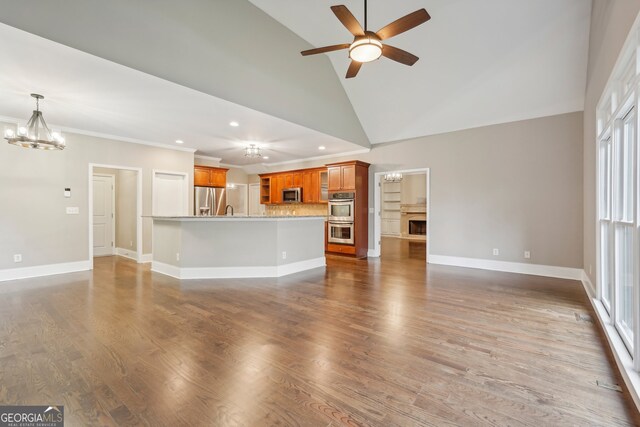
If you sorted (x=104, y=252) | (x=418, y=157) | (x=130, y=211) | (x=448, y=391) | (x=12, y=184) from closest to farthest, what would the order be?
(x=448, y=391)
(x=12, y=184)
(x=418, y=157)
(x=130, y=211)
(x=104, y=252)

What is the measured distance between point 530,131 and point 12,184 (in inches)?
355

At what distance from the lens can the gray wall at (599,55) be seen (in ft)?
6.99

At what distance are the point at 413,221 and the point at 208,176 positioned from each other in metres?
7.71

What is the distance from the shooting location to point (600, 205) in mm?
3281

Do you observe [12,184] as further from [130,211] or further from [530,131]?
[530,131]

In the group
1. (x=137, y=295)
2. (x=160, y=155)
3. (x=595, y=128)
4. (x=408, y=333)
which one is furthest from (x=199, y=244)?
(x=595, y=128)

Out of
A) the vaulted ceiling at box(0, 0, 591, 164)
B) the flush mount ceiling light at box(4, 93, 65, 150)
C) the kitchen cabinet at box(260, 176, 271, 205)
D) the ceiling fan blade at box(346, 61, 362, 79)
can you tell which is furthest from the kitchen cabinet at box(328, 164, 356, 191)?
the flush mount ceiling light at box(4, 93, 65, 150)

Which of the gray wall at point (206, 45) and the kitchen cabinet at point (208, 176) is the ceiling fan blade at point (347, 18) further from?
the kitchen cabinet at point (208, 176)

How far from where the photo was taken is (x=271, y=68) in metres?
4.57

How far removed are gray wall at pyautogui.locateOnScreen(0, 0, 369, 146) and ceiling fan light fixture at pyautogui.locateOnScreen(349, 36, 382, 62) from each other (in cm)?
182

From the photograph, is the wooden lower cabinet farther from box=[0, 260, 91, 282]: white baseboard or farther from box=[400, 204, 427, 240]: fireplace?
box=[0, 260, 91, 282]: white baseboard

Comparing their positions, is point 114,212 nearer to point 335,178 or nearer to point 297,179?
point 297,179

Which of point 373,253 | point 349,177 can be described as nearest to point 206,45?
point 349,177

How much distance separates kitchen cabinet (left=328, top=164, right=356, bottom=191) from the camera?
6887 millimetres
